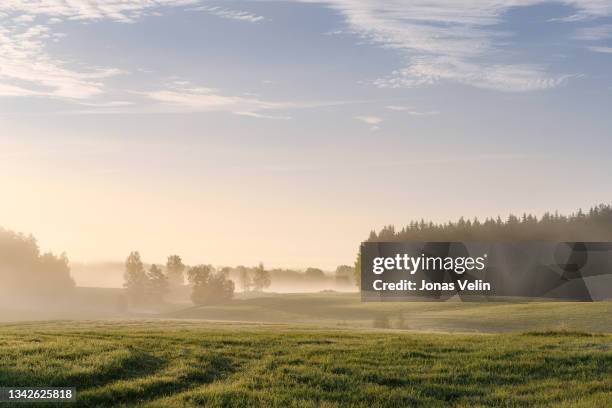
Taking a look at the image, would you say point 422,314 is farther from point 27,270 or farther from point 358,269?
point 27,270

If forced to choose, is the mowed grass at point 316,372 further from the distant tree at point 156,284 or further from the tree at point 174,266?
the tree at point 174,266

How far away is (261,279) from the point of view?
626ft

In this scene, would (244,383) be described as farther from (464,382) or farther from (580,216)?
(580,216)

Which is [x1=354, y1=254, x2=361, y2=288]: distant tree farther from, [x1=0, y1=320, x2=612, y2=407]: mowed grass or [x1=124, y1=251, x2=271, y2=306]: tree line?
[x1=0, y1=320, x2=612, y2=407]: mowed grass

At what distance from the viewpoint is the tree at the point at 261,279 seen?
620 feet

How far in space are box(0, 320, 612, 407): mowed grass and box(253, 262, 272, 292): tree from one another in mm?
166477

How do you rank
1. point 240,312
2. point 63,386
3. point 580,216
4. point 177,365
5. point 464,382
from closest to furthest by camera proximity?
point 63,386
point 464,382
point 177,365
point 240,312
point 580,216

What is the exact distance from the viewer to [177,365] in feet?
58.5

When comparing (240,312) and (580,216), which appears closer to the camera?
(240,312)

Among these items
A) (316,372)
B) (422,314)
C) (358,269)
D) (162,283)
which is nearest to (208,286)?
(162,283)

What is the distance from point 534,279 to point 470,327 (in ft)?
146

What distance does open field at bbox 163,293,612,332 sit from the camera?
6166cm

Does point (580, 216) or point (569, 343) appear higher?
point (580, 216)

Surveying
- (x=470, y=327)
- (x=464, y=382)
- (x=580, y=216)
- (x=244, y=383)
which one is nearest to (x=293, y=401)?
(x=244, y=383)
